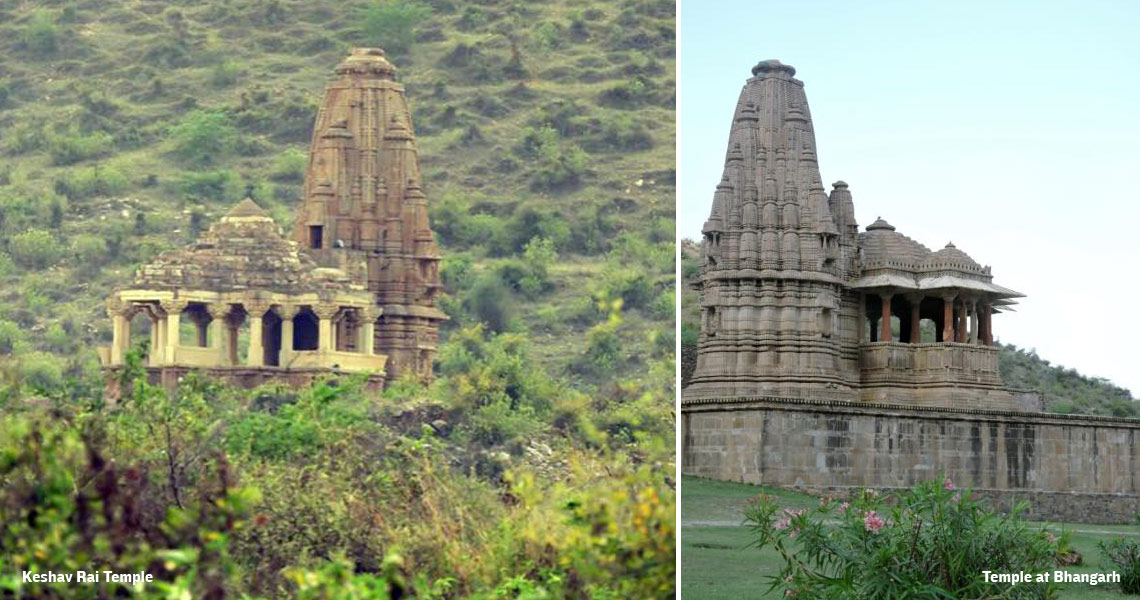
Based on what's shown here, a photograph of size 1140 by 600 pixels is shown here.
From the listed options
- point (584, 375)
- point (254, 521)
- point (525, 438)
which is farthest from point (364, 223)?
point (254, 521)

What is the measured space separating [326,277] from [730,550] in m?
8.55

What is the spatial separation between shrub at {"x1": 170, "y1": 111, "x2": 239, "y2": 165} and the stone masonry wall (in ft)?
23.4

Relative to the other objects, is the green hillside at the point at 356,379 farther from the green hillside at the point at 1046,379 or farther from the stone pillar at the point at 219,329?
the green hillside at the point at 1046,379

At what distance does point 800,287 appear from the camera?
31.7 meters

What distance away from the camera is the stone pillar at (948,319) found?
32281 millimetres

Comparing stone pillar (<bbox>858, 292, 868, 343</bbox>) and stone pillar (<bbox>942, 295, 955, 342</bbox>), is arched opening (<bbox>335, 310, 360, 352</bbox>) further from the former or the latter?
stone pillar (<bbox>942, 295, 955, 342</bbox>)

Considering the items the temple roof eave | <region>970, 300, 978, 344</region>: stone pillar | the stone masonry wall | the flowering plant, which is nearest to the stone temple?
the stone masonry wall

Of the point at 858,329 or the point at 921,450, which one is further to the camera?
the point at 858,329

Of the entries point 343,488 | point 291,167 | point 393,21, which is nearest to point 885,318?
point 393,21

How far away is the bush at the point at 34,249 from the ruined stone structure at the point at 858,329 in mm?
9075

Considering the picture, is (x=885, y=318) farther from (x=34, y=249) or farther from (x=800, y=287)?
(x=34, y=249)

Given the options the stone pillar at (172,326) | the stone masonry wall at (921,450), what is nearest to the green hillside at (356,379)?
the stone pillar at (172,326)

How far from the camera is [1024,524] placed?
1562 cm

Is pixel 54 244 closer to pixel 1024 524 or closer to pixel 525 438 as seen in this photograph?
pixel 525 438
